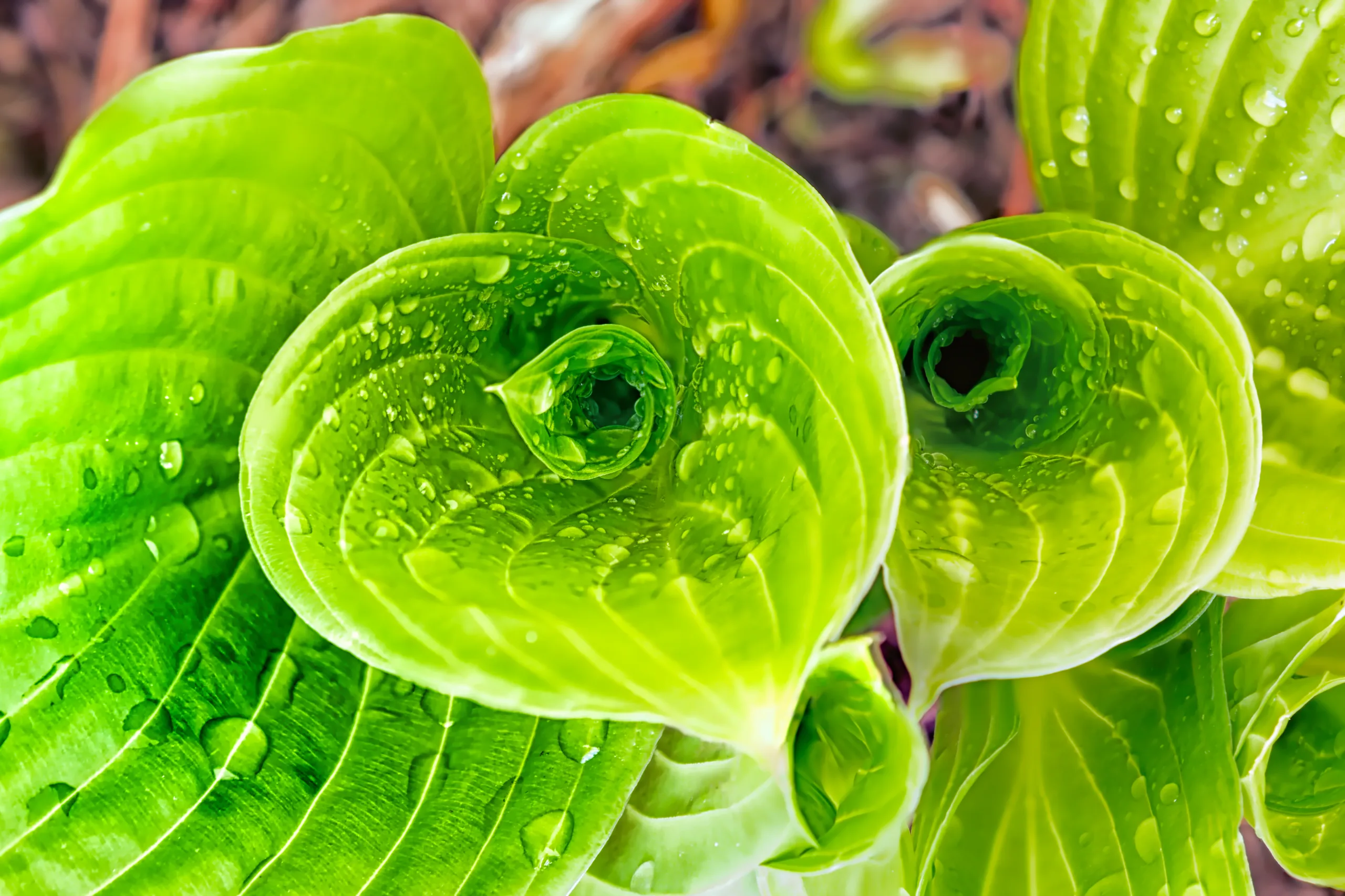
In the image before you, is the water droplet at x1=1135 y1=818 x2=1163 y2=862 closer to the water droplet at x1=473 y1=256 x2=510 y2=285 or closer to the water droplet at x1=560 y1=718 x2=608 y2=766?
the water droplet at x1=560 y1=718 x2=608 y2=766

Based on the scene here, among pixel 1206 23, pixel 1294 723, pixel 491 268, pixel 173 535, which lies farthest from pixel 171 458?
pixel 1294 723

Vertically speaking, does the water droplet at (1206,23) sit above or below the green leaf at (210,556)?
above

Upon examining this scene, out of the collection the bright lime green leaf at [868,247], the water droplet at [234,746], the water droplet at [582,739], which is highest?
the bright lime green leaf at [868,247]

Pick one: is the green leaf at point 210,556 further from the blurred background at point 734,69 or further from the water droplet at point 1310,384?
the water droplet at point 1310,384

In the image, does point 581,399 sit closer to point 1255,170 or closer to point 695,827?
point 695,827

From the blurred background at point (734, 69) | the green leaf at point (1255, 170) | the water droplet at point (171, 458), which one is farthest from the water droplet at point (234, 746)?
the green leaf at point (1255, 170)

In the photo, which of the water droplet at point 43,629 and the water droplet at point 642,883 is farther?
the water droplet at point 642,883
